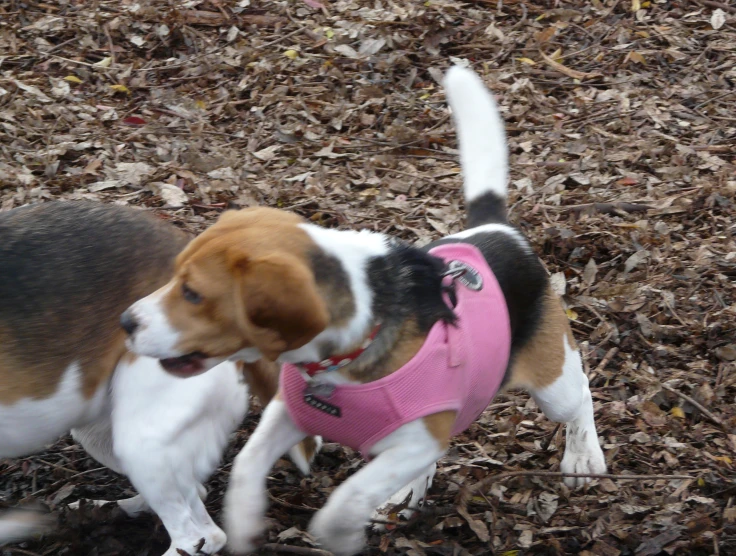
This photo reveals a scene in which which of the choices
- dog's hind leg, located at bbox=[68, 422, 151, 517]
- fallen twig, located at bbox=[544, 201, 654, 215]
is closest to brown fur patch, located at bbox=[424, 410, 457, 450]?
dog's hind leg, located at bbox=[68, 422, 151, 517]

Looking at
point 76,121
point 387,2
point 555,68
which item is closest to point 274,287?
point 76,121

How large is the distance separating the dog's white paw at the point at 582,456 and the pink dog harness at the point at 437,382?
2.70 feet

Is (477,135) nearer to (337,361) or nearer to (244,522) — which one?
(337,361)

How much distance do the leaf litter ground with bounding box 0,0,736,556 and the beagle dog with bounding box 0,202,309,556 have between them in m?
0.58

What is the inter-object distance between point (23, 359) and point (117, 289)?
15.5 inches

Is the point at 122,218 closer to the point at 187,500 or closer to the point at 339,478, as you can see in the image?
the point at 187,500

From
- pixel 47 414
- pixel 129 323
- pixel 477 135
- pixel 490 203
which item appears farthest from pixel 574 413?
pixel 47 414

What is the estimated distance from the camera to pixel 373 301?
118 inches

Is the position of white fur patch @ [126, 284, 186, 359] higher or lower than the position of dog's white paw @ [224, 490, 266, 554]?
higher

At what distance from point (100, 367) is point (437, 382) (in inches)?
47.1

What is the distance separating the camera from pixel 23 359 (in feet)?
10.1

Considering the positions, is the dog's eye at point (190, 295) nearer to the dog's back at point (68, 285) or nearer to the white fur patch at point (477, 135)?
the dog's back at point (68, 285)

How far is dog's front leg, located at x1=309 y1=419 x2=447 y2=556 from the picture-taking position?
304 cm

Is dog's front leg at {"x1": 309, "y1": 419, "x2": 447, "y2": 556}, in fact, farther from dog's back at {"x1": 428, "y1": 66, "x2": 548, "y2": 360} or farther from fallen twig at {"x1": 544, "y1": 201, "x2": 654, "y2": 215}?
fallen twig at {"x1": 544, "y1": 201, "x2": 654, "y2": 215}
